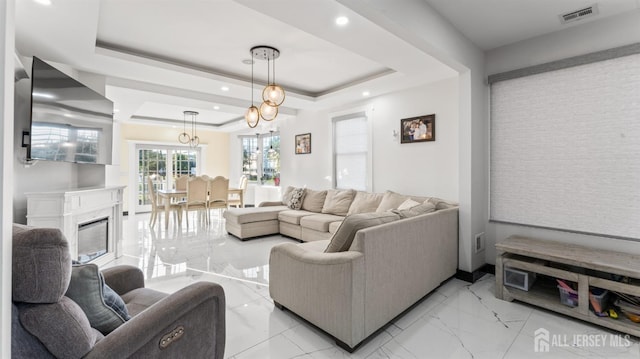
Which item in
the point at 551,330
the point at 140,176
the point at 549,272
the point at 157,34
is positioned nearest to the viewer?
the point at 551,330

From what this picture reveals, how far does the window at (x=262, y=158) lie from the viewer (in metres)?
7.43

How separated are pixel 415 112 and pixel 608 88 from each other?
194cm

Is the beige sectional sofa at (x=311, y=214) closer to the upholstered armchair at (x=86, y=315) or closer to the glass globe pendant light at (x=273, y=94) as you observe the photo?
the glass globe pendant light at (x=273, y=94)

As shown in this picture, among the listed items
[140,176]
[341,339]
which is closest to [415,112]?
[341,339]

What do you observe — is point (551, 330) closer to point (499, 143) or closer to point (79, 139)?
point (499, 143)

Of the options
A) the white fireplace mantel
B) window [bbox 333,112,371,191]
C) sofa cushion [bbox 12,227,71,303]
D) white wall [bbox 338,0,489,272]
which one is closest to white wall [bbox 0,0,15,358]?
sofa cushion [bbox 12,227,71,303]

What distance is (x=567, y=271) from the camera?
7.43 ft

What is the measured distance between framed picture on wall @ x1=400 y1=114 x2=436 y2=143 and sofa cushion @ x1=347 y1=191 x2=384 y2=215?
925mm

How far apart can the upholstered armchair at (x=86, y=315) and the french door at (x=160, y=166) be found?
7.25 meters

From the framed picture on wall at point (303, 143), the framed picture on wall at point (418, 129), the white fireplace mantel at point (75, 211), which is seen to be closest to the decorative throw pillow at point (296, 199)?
the framed picture on wall at point (303, 143)

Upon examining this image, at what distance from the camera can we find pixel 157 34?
2.84 m

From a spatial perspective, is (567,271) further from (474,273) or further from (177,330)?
(177,330)

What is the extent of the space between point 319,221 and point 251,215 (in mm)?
1234

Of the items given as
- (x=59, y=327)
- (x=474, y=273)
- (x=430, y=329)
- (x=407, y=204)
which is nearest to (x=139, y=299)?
(x=59, y=327)
